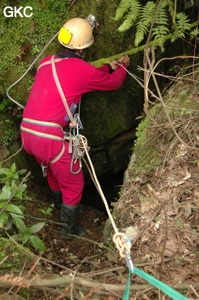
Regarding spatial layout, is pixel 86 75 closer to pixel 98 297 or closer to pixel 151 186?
pixel 151 186

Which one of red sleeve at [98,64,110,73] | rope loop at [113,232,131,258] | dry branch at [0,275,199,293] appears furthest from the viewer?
red sleeve at [98,64,110,73]

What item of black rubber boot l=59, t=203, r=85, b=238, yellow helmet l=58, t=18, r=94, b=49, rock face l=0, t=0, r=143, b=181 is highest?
yellow helmet l=58, t=18, r=94, b=49

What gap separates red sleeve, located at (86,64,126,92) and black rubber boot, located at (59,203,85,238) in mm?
1682

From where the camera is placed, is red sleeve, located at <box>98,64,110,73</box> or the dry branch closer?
the dry branch

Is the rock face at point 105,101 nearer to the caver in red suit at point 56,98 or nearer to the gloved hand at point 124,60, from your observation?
the gloved hand at point 124,60

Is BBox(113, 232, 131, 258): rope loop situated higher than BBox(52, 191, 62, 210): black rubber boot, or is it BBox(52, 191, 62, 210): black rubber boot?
BBox(113, 232, 131, 258): rope loop

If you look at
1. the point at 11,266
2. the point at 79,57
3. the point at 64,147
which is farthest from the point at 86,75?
the point at 11,266

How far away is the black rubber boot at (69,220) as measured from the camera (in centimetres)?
439

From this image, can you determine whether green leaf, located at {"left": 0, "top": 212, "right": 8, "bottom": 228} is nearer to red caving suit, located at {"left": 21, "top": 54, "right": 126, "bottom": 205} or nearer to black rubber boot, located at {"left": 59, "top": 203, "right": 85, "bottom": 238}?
red caving suit, located at {"left": 21, "top": 54, "right": 126, "bottom": 205}

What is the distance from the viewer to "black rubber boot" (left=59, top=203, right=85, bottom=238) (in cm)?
439

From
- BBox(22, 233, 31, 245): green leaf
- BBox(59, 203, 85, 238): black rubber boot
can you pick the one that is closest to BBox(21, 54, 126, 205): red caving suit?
BBox(59, 203, 85, 238): black rubber boot

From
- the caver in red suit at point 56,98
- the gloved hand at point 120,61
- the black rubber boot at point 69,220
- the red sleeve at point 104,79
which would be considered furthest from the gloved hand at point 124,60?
the black rubber boot at point 69,220

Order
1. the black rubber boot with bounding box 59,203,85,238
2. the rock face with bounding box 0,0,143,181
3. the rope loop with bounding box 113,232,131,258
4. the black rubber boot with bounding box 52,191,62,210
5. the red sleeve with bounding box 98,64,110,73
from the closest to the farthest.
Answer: the rope loop with bounding box 113,232,131,258 → the red sleeve with bounding box 98,64,110,73 → the rock face with bounding box 0,0,143,181 → the black rubber boot with bounding box 59,203,85,238 → the black rubber boot with bounding box 52,191,62,210

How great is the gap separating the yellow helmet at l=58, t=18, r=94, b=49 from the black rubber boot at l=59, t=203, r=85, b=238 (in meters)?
2.15
